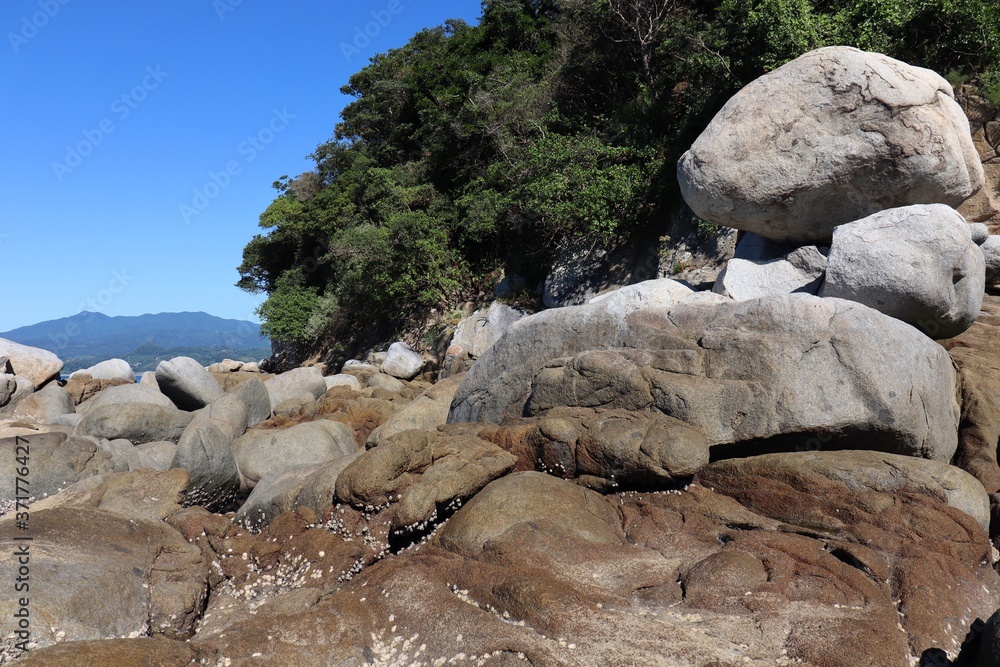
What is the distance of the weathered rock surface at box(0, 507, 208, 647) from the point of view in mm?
4934

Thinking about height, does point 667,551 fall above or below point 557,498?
below

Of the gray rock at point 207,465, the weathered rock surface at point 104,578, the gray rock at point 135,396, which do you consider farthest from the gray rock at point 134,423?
the weathered rock surface at point 104,578

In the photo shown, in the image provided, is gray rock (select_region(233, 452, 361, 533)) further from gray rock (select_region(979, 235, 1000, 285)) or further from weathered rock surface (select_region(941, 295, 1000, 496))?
gray rock (select_region(979, 235, 1000, 285))

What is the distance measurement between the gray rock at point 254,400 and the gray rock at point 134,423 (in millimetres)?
1134

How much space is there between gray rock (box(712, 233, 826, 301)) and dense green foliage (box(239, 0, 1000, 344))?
6.09 metres

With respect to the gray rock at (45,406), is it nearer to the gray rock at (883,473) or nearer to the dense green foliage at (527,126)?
the dense green foliage at (527,126)

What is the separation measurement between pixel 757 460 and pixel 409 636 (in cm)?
383

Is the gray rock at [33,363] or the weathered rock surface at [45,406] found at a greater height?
the gray rock at [33,363]

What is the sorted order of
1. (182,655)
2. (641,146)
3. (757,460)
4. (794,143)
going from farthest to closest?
(641,146) < (794,143) < (757,460) < (182,655)

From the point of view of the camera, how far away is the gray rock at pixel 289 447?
399 inches

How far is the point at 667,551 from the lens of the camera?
5.72 meters

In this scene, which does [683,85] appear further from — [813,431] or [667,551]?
[667,551]

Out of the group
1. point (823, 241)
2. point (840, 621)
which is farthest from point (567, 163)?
point (840, 621)

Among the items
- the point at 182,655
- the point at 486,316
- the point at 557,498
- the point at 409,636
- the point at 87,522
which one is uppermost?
the point at 87,522
